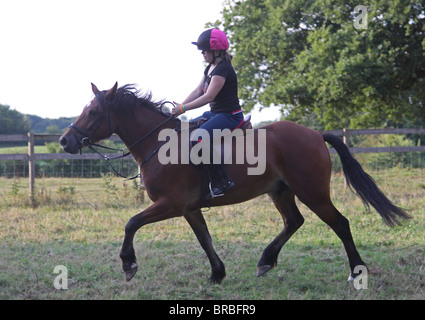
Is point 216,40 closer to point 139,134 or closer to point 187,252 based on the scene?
point 139,134

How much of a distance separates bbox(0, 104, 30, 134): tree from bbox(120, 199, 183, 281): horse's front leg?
28414 millimetres

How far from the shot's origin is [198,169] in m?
5.38

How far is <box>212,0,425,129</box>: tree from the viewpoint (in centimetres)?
1480

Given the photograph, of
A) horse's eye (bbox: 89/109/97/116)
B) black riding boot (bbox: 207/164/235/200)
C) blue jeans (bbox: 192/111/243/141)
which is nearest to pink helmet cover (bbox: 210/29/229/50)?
blue jeans (bbox: 192/111/243/141)

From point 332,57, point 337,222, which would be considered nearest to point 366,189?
point 337,222

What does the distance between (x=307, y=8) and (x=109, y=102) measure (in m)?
14.1

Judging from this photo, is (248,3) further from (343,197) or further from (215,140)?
(215,140)

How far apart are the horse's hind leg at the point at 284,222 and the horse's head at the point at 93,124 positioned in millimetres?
2344

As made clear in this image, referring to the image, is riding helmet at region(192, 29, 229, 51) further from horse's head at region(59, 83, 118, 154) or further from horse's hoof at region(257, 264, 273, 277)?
horse's hoof at region(257, 264, 273, 277)

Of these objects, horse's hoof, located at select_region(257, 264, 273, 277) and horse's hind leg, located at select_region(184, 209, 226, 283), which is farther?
horse's hoof, located at select_region(257, 264, 273, 277)

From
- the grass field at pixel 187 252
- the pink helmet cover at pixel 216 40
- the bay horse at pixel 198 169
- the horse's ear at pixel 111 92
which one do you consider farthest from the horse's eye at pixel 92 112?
the grass field at pixel 187 252

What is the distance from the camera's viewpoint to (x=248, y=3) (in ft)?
65.2

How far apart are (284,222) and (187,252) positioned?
5.74 ft
